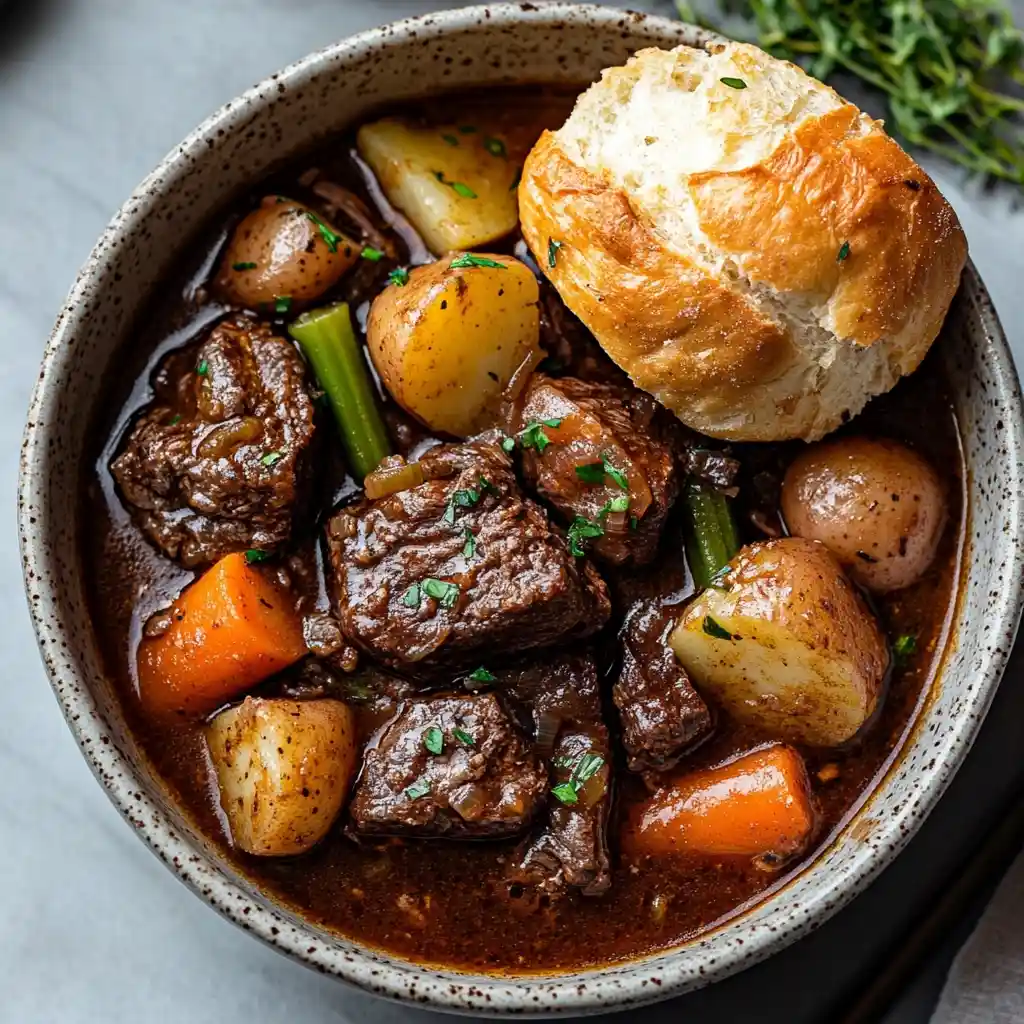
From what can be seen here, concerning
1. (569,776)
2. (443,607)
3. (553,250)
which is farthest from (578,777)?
(553,250)

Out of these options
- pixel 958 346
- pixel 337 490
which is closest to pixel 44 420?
pixel 337 490

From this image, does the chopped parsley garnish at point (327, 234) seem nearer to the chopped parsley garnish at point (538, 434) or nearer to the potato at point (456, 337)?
the potato at point (456, 337)

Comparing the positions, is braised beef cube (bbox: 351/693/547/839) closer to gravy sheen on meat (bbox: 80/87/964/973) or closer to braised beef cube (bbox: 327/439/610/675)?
gravy sheen on meat (bbox: 80/87/964/973)

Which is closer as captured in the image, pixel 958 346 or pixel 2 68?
pixel 958 346

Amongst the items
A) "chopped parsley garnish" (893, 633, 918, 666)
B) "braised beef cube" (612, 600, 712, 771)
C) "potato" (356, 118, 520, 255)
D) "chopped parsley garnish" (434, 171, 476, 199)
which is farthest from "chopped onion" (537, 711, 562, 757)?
"chopped parsley garnish" (434, 171, 476, 199)

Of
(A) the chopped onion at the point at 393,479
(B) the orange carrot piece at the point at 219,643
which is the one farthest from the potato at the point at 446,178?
(B) the orange carrot piece at the point at 219,643

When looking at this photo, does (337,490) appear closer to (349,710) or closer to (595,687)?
(349,710)
